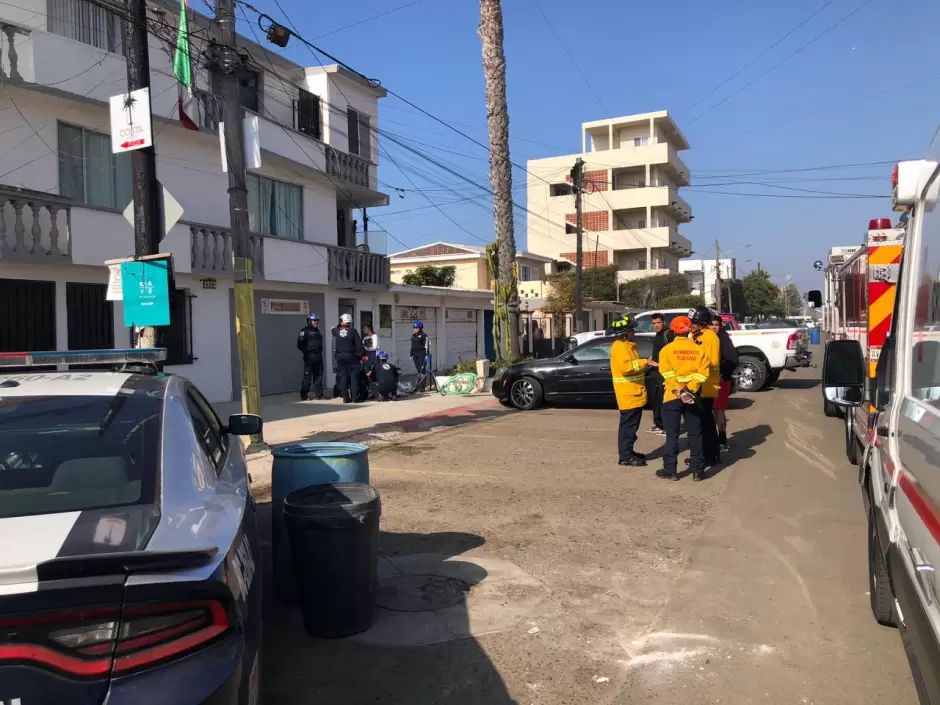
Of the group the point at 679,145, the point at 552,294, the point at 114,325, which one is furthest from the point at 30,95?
the point at 679,145

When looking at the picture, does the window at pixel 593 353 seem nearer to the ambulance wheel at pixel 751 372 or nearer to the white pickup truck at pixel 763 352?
the white pickup truck at pixel 763 352

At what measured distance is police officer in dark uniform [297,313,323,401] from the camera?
1608 cm

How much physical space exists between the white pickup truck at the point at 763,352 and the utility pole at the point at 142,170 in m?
10.9

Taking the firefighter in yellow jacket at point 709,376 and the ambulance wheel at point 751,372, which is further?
the ambulance wheel at point 751,372

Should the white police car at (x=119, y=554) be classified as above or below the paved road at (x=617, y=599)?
above

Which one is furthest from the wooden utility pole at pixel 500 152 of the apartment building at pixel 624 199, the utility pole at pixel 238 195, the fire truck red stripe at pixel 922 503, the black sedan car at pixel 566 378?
the apartment building at pixel 624 199

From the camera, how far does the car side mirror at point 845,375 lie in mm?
4207

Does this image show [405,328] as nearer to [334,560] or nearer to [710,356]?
[710,356]

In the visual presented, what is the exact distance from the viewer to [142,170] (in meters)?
8.77

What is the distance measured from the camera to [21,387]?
3369mm

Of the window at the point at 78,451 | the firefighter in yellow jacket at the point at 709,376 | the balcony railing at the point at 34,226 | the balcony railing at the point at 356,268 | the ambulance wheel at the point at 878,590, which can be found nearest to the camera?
the window at the point at 78,451

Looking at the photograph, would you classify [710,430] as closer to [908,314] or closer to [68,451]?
[908,314]

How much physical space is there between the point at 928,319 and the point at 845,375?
59.0 inches

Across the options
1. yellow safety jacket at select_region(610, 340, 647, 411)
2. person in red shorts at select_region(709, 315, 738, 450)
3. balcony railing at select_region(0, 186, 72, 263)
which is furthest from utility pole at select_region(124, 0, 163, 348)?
person in red shorts at select_region(709, 315, 738, 450)
